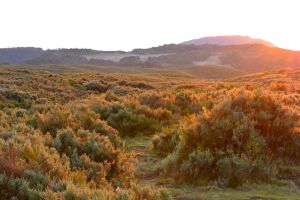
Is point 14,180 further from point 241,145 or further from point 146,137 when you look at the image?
point 146,137

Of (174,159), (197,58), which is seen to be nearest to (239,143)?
(174,159)

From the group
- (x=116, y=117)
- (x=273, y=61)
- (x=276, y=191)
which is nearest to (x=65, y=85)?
(x=116, y=117)

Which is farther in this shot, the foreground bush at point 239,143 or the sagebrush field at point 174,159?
the foreground bush at point 239,143

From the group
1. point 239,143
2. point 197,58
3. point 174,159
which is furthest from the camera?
point 197,58

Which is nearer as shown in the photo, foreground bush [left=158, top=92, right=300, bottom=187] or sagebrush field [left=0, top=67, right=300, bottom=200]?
sagebrush field [left=0, top=67, right=300, bottom=200]

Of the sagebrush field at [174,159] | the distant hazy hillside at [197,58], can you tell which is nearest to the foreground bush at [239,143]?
the sagebrush field at [174,159]

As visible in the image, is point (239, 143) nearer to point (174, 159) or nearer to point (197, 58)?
point (174, 159)

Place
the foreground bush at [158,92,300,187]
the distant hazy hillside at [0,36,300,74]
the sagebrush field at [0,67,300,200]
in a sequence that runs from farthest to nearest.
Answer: the distant hazy hillside at [0,36,300,74], the foreground bush at [158,92,300,187], the sagebrush field at [0,67,300,200]

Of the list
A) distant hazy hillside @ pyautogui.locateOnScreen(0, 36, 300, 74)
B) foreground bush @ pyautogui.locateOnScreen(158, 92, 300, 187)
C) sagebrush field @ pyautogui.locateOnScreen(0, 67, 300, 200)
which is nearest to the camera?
sagebrush field @ pyautogui.locateOnScreen(0, 67, 300, 200)

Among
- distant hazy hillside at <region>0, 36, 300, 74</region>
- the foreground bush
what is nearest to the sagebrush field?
the foreground bush

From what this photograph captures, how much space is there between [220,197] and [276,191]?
1046 millimetres

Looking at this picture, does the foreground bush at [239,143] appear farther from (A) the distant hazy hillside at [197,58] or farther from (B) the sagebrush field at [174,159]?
(A) the distant hazy hillside at [197,58]

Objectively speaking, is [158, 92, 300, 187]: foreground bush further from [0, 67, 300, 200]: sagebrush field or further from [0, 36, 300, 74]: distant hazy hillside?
[0, 36, 300, 74]: distant hazy hillside

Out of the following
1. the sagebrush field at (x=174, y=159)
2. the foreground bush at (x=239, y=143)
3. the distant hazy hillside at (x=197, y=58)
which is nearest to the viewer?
the sagebrush field at (x=174, y=159)
